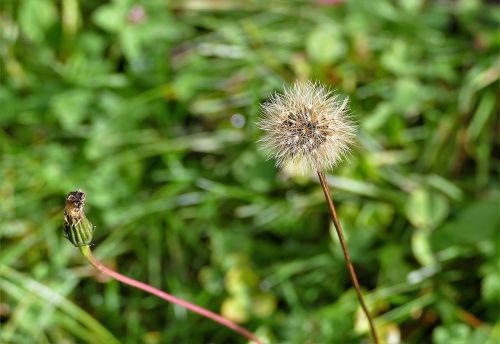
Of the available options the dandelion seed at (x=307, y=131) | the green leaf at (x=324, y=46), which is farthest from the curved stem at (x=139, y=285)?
the green leaf at (x=324, y=46)

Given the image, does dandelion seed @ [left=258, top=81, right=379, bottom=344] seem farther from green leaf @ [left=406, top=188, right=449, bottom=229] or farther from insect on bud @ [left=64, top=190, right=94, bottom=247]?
green leaf @ [left=406, top=188, right=449, bottom=229]

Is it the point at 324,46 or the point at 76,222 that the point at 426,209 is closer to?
the point at 324,46

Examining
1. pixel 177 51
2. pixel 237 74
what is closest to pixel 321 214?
pixel 237 74

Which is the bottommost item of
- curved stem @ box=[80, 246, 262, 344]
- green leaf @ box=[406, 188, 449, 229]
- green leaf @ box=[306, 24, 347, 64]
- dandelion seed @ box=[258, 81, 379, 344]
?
curved stem @ box=[80, 246, 262, 344]

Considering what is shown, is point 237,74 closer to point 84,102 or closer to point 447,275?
point 84,102

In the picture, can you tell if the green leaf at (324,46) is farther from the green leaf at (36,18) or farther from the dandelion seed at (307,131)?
the dandelion seed at (307,131)

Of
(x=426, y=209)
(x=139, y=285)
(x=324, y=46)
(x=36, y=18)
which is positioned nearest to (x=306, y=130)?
(x=139, y=285)

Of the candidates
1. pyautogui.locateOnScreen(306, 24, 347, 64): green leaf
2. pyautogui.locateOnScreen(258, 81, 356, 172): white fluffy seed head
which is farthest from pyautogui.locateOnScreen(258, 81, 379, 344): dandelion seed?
pyautogui.locateOnScreen(306, 24, 347, 64): green leaf
